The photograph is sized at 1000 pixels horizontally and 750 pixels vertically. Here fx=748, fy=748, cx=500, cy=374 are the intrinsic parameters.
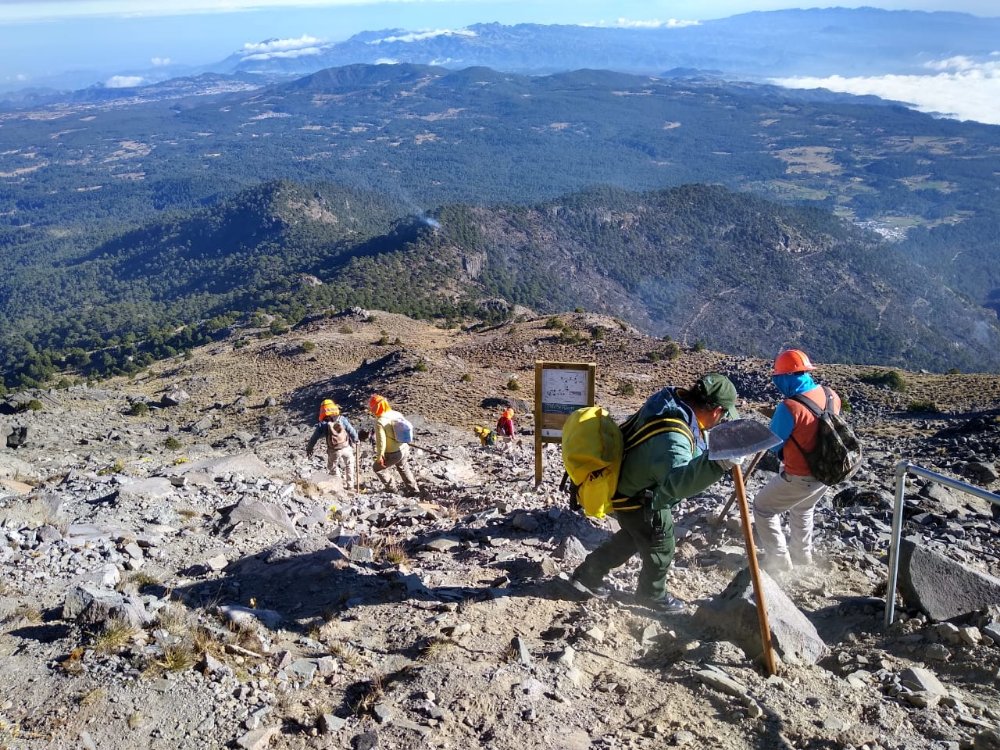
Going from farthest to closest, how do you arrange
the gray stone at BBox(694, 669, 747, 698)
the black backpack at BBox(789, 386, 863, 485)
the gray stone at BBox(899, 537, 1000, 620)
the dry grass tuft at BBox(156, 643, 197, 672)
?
the black backpack at BBox(789, 386, 863, 485)
the gray stone at BBox(899, 537, 1000, 620)
the dry grass tuft at BBox(156, 643, 197, 672)
the gray stone at BBox(694, 669, 747, 698)

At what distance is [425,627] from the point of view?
5.03 m

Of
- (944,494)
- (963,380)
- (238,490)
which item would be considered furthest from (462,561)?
(963,380)

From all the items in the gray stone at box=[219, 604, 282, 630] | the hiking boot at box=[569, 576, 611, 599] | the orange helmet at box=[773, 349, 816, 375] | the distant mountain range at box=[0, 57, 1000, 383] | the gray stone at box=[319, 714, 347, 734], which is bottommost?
the distant mountain range at box=[0, 57, 1000, 383]

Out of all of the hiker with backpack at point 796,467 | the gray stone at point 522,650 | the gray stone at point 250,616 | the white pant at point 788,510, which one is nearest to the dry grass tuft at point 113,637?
the gray stone at point 250,616

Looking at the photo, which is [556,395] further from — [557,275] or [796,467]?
[557,275]

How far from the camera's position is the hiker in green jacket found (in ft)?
14.8

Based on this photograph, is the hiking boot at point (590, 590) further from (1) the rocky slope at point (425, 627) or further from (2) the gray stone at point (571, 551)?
(2) the gray stone at point (571, 551)

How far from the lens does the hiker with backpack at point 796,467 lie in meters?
5.29

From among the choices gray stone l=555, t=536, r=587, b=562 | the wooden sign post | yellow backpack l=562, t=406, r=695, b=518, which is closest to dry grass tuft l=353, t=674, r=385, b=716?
yellow backpack l=562, t=406, r=695, b=518

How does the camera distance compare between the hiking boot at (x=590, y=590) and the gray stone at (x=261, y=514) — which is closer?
the hiking boot at (x=590, y=590)

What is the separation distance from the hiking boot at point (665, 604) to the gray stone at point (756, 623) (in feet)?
0.55

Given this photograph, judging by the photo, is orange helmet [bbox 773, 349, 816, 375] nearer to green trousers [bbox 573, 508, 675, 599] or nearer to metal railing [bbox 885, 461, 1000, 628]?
metal railing [bbox 885, 461, 1000, 628]

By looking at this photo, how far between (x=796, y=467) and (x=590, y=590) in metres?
1.76

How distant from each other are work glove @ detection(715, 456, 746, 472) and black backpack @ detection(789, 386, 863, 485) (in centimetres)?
138
